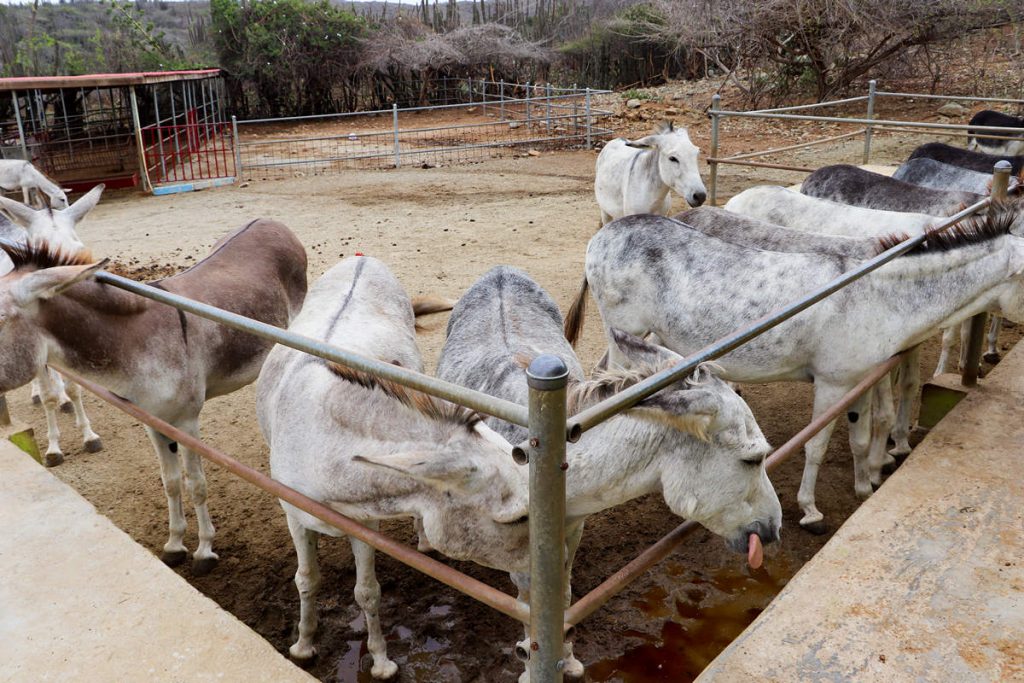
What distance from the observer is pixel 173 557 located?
392cm

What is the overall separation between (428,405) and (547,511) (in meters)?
0.76

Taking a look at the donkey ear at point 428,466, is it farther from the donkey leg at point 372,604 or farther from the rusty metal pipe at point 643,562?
the donkey leg at point 372,604

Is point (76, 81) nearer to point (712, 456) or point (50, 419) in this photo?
point (50, 419)

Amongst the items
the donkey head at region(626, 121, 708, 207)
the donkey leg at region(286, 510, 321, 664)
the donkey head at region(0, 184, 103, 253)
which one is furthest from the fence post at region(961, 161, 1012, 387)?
the donkey head at region(0, 184, 103, 253)

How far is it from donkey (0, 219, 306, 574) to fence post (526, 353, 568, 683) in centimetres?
204

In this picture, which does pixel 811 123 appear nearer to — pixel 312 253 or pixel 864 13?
pixel 864 13

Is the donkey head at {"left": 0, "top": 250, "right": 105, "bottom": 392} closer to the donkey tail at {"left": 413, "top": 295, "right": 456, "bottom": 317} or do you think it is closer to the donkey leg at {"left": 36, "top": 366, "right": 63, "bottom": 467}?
the donkey tail at {"left": 413, "top": 295, "right": 456, "bottom": 317}

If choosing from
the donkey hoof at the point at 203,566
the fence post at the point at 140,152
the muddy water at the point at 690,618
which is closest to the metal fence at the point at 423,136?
the fence post at the point at 140,152

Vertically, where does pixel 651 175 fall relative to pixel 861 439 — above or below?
above

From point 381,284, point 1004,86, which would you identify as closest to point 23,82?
point 381,284

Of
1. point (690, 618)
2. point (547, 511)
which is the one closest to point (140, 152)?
point (690, 618)

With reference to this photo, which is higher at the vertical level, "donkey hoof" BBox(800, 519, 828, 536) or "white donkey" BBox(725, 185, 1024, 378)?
"white donkey" BBox(725, 185, 1024, 378)

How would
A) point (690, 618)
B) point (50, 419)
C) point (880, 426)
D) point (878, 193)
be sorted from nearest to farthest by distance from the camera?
point (690, 618)
point (880, 426)
point (50, 419)
point (878, 193)

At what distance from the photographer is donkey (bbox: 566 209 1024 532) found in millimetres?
3770
